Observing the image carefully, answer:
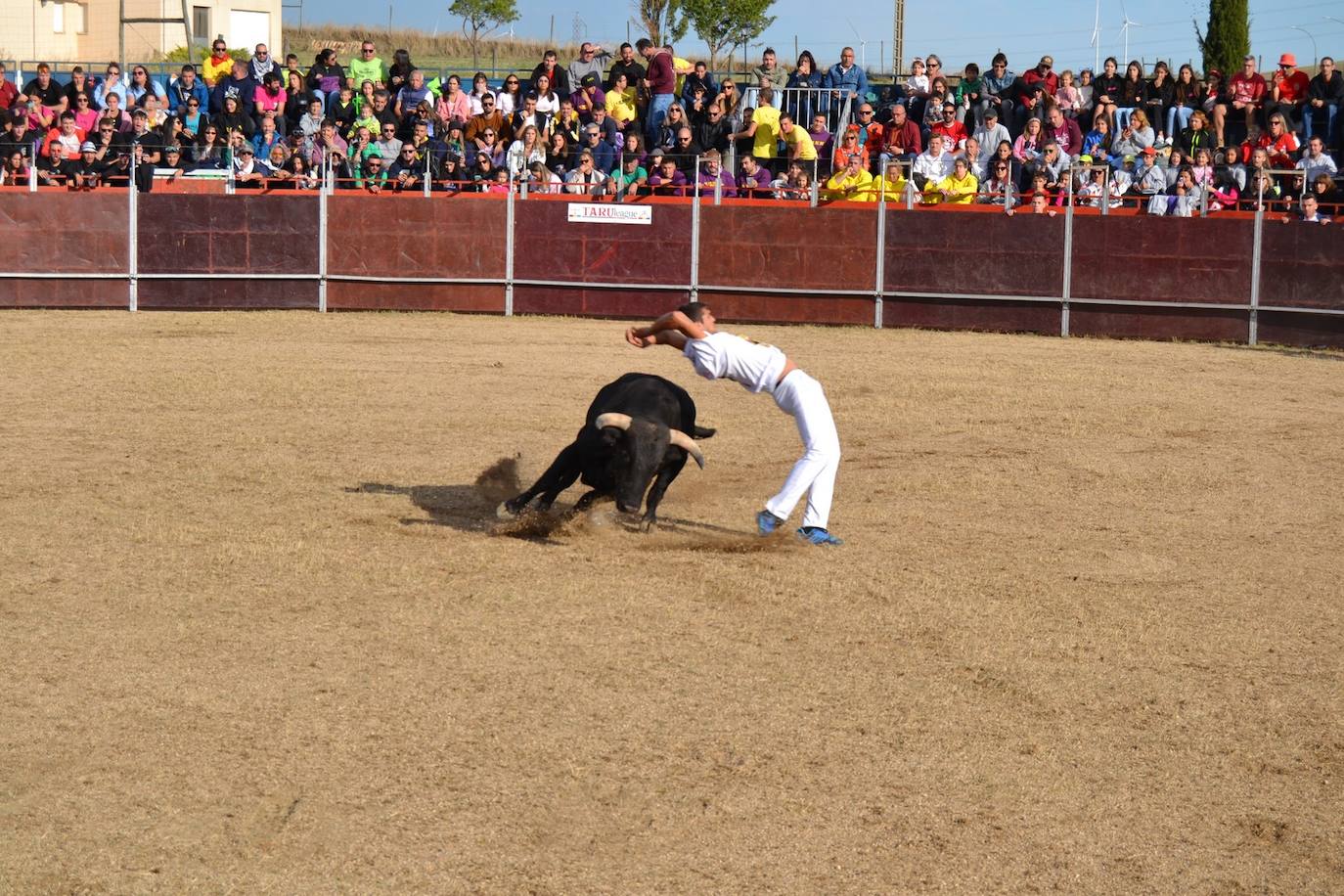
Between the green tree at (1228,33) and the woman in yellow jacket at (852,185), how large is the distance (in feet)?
53.4

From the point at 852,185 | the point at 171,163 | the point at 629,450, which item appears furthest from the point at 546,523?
the point at 171,163

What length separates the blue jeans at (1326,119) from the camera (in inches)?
866

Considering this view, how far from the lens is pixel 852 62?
2481cm

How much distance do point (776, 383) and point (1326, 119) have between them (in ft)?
54.2

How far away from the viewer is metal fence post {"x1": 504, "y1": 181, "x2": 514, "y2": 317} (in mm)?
21516

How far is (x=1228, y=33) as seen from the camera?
34375 mm

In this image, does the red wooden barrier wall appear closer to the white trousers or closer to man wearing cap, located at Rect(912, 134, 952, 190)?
man wearing cap, located at Rect(912, 134, 952, 190)

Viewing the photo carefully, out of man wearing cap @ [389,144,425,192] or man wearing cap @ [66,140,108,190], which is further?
man wearing cap @ [389,144,425,192]

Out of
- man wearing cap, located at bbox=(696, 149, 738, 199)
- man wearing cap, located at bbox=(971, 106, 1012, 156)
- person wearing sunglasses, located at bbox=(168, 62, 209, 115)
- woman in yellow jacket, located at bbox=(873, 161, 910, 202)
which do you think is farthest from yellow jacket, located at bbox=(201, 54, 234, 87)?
man wearing cap, located at bbox=(971, 106, 1012, 156)

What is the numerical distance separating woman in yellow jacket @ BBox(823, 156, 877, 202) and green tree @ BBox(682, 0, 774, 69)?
103ft

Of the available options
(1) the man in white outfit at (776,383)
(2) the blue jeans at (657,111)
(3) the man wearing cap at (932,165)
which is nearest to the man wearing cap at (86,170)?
(2) the blue jeans at (657,111)

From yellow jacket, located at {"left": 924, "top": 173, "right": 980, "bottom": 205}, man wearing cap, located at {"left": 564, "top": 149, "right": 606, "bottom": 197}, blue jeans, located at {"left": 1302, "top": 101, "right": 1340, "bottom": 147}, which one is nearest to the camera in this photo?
yellow jacket, located at {"left": 924, "top": 173, "right": 980, "bottom": 205}

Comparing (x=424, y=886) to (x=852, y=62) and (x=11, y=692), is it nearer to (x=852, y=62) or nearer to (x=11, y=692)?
(x=11, y=692)

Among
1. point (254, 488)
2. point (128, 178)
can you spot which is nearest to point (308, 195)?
point (128, 178)
